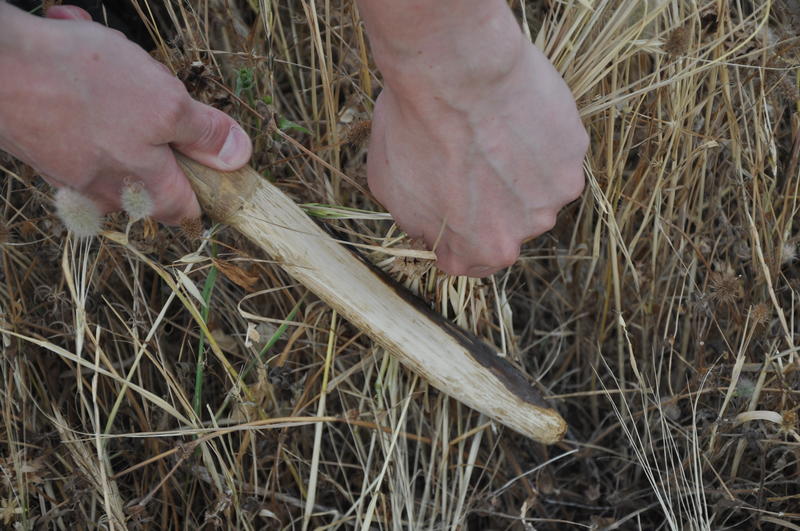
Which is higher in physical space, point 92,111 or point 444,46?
point 444,46

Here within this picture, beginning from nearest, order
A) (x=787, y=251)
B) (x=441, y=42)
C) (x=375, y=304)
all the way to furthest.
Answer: (x=441, y=42)
(x=375, y=304)
(x=787, y=251)

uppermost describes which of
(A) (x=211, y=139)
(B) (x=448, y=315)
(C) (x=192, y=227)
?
(A) (x=211, y=139)

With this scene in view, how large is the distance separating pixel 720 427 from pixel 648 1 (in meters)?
0.86

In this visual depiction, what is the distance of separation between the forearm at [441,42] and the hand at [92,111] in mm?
357

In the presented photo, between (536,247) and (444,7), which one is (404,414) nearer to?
(536,247)

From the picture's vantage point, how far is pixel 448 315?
1.48m

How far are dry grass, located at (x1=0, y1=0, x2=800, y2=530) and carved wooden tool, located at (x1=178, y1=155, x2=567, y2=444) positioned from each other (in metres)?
0.07

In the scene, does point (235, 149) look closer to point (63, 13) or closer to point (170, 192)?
point (170, 192)

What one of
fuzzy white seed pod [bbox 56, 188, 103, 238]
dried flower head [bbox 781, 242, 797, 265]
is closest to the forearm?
fuzzy white seed pod [bbox 56, 188, 103, 238]

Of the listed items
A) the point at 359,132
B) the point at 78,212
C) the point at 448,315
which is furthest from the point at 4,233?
the point at 448,315

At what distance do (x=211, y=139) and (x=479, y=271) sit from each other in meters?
0.51

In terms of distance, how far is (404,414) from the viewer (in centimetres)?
144

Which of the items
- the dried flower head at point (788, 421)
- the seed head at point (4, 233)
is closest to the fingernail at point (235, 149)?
the seed head at point (4, 233)

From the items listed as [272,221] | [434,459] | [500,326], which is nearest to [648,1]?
[500,326]
